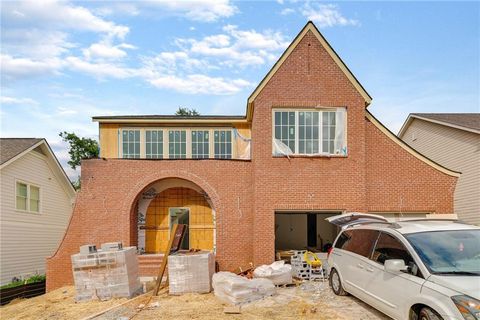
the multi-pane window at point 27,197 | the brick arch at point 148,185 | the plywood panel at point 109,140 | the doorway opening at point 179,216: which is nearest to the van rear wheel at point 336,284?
the brick arch at point 148,185

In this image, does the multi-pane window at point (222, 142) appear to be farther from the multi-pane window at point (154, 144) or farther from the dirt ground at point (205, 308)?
the dirt ground at point (205, 308)

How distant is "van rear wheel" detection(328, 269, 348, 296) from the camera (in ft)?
34.6

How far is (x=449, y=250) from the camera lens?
7461 mm

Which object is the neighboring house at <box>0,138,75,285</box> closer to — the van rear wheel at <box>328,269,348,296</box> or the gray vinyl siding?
the gray vinyl siding

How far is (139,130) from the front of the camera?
18766 mm

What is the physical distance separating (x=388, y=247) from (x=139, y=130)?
1277cm

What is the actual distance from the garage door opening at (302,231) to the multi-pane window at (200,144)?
20.0 feet

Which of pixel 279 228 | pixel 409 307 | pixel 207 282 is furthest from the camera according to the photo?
pixel 279 228

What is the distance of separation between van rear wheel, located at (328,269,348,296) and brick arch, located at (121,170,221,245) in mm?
6156

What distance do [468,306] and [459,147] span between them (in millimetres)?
16183

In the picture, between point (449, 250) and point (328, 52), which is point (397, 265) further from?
point (328, 52)

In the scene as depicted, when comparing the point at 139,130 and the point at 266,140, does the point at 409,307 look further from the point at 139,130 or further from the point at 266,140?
the point at 139,130

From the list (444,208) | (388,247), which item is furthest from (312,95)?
(388,247)

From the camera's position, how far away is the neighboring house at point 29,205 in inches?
745
